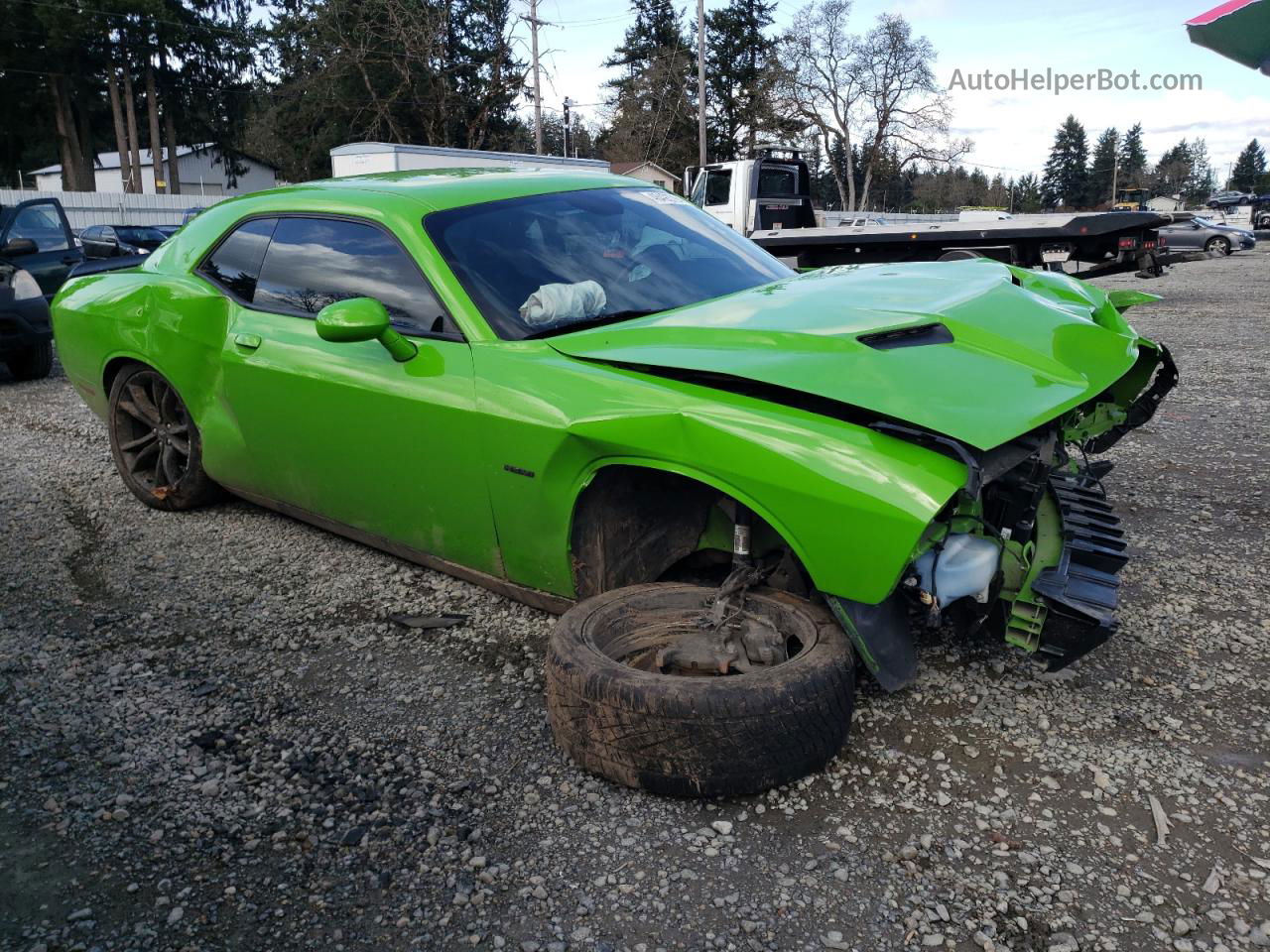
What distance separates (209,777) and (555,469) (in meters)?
1.23

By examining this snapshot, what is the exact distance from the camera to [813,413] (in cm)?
242

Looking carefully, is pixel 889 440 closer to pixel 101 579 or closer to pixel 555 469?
pixel 555 469

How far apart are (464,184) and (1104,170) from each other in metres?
112

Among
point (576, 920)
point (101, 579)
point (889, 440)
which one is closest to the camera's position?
point (576, 920)

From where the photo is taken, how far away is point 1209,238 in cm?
3073

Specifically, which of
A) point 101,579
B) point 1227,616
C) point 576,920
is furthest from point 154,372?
point 1227,616

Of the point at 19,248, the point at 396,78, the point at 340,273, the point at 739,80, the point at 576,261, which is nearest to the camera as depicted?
the point at 576,261

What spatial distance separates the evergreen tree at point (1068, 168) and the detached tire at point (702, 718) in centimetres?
10722

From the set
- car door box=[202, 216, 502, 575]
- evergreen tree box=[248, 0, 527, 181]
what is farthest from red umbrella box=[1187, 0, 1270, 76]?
evergreen tree box=[248, 0, 527, 181]

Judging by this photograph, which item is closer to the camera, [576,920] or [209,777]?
[576,920]

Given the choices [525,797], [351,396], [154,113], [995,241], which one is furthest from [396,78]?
[525,797]

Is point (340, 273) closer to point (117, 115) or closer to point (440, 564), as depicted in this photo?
point (440, 564)

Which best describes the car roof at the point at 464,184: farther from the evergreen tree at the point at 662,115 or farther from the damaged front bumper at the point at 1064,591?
the evergreen tree at the point at 662,115

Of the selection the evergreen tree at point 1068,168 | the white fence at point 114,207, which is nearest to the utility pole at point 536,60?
the white fence at point 114,207
